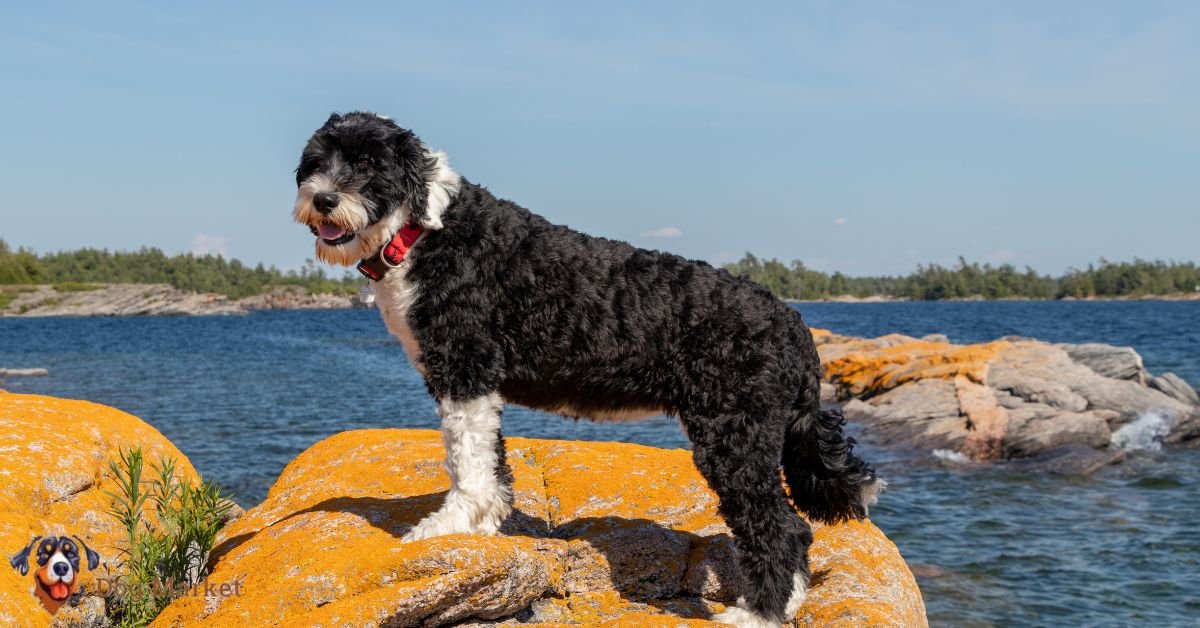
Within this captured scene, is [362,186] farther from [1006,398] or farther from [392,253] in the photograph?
[1006,398]

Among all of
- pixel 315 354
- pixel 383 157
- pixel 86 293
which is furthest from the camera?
pixel 86 293

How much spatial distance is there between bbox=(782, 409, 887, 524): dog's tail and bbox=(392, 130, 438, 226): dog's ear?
251cm

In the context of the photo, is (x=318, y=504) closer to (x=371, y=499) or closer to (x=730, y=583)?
(x=371, y=499)

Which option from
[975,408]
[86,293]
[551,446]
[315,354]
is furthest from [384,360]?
[86,293]

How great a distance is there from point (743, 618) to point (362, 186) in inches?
126

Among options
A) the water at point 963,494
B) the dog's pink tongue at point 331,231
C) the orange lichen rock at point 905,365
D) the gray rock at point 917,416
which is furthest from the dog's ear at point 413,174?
the orange lichen rock at point 905,365

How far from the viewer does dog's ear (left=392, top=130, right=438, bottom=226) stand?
4934mm

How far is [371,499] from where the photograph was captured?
6.44 metres

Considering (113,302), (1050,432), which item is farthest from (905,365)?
(113,302)

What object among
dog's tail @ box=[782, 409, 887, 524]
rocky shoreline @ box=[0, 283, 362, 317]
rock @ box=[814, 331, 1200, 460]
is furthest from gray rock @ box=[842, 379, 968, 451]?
rocky shoreline @ box=[0, 283, 362, 317]

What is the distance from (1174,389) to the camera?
23.9 metres

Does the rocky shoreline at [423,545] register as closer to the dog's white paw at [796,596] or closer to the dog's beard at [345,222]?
the dog's white paw at [796,596]

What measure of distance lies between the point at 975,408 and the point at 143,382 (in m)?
29.6

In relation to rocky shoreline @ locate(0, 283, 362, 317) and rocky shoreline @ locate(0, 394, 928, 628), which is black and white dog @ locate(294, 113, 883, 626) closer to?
rocky shoreline @ locate(0, 394, 928, 628)
